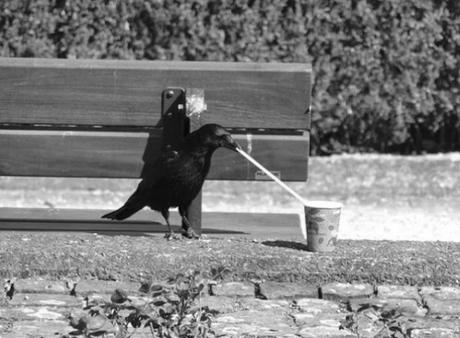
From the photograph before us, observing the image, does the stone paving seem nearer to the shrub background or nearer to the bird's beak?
the bird's beak

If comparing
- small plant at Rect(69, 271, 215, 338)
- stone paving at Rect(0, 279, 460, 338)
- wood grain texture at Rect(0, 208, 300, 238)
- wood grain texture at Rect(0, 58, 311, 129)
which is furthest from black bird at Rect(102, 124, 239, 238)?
small plant at Rect(69, 271, 215, 338)

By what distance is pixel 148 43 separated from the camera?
8.95 meters

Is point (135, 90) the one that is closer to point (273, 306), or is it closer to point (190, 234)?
point (190, 234)

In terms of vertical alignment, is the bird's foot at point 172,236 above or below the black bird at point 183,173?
below

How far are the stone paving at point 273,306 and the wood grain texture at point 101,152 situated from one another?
647 mm

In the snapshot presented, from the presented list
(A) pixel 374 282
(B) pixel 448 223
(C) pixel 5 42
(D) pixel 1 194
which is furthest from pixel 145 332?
(C) pixel 5 42

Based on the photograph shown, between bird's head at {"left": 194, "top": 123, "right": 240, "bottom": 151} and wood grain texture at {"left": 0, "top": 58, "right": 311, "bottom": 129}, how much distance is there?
0.48 ft

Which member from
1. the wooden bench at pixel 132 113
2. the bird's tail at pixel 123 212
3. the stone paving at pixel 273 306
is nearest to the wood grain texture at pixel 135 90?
the wooden bench at pixel 132 113

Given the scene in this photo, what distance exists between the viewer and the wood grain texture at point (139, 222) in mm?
5410

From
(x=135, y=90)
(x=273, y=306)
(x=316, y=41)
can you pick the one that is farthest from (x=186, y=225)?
(x=316, y=41)

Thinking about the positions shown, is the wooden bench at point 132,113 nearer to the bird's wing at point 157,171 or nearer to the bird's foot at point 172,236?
the bird's wing at point 157,171

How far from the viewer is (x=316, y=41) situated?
9.08 m

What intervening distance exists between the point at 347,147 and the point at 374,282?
493 cm

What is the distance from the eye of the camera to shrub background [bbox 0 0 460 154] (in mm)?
8781
